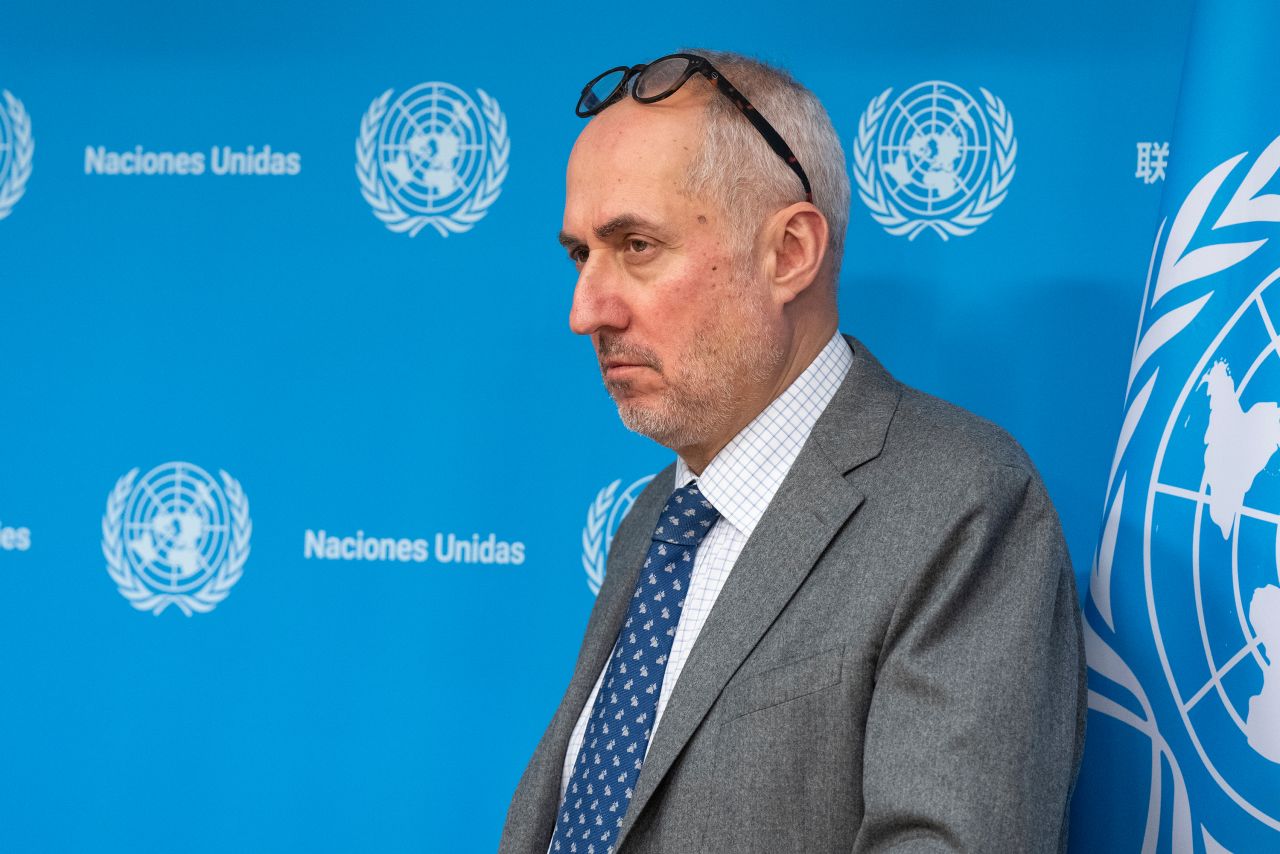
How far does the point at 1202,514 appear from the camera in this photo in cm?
138

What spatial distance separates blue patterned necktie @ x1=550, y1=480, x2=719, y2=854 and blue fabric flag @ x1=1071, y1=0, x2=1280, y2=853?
1.75ft

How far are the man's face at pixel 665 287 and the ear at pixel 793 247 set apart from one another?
3cm

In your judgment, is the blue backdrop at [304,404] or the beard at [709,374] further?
the blue backdrop at [304,404]

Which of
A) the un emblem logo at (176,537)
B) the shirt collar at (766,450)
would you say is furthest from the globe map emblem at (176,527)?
the shirt collar at (766,450)

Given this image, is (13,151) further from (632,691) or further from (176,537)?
(632,691)

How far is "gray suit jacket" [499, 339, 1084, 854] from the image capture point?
1197mm

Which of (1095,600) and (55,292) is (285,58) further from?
(1095,600)

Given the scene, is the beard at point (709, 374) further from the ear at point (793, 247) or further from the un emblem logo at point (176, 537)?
the un emblem logo at point (176, 537)

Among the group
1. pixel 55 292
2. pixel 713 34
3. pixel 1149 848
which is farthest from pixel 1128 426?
pixel 55 292

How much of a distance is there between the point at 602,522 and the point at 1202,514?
1.04 meters

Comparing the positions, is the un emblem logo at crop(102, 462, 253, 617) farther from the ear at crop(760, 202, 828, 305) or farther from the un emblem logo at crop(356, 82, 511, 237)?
the ear at crop(760, 202, 828, 305)

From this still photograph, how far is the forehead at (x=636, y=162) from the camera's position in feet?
4.85

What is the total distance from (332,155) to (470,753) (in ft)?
3.69

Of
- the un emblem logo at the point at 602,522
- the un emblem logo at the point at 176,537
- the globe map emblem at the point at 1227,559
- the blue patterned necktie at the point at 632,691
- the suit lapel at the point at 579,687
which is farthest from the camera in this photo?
the un emblem logo at the point at 176,537
